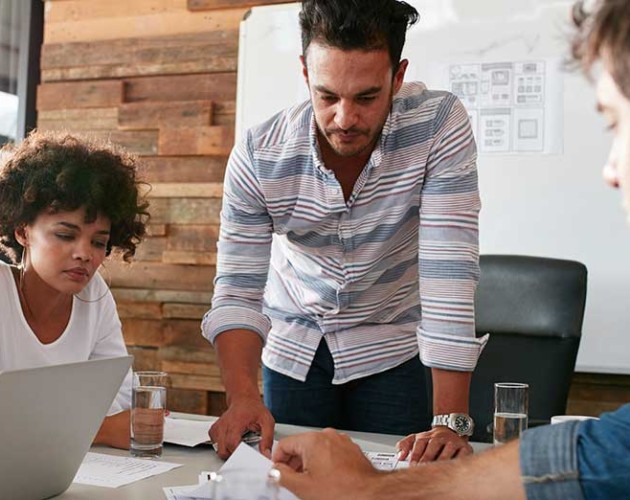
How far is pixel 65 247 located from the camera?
72.8 inches

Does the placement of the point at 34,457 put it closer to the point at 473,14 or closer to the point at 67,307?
the point at 67,307

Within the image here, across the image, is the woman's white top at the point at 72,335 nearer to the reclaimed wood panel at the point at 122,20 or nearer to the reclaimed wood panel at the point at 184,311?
the reclaimed wood panel at the point at 184,311

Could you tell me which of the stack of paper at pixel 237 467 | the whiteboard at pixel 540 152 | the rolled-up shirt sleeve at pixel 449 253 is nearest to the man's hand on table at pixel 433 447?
the rolled-up shirt sleeve at pixel 449 253

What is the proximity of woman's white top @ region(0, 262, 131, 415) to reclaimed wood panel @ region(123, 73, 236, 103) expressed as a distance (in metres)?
1.44

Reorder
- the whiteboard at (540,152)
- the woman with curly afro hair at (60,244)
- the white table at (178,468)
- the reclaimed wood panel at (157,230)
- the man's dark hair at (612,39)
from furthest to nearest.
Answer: the reclaimed wood panel at (157,230), the whiteboard at (540,152), the woman with curly afro hair at (60,244), the white table at (178,468), the man's dark hair at (612,39)

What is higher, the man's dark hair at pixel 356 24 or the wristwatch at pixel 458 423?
the man's dark hair at pixel 356 24

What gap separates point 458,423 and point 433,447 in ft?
0.45

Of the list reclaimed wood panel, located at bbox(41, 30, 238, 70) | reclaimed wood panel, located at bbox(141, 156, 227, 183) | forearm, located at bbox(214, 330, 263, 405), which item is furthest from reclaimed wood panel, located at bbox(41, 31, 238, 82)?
forearm, located at bbox(214, 330, 263, 405)

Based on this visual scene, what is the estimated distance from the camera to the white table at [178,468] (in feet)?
4.03

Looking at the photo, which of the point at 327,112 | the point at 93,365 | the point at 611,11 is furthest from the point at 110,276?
the point at 611,11

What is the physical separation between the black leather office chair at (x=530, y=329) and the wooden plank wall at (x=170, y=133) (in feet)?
4.21

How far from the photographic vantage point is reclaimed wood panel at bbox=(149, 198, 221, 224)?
326 cm

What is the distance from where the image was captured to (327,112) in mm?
1702

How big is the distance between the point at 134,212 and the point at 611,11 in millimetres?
1396
